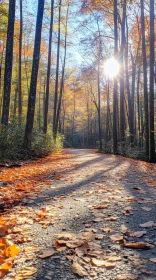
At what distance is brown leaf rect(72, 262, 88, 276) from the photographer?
61.3 inches

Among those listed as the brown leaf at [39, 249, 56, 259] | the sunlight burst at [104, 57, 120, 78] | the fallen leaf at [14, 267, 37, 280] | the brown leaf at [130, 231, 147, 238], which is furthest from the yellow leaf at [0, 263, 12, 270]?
the sunlight burst at [104, 57, 120, 78]

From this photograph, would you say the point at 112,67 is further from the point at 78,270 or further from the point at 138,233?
the point at 78,270

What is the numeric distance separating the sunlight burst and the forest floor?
12350mm

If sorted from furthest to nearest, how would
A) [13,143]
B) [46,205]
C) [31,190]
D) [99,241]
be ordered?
[13,143], [31,190], [46,205], [99,241]

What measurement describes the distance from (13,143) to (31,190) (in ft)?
15.8

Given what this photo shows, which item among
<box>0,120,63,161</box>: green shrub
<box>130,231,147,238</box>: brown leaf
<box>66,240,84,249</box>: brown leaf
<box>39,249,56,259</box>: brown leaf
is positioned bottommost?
Answer: <box>39,249,56,259</box>: brown leaf

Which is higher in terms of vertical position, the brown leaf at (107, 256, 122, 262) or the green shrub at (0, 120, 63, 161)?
the green shrub at (0, 120, 63, 161)

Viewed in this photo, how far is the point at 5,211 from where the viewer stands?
3014 millimetres

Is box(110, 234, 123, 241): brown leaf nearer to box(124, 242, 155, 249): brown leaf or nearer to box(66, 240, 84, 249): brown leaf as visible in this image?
box(124, 242, 155, 249): brown leaf

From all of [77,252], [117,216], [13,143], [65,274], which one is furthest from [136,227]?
[13,143]

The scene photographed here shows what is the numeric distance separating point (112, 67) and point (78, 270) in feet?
59.7

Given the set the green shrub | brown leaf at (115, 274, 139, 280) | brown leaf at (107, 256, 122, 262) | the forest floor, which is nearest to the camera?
brown leaf at (115, 274, 139, 280)

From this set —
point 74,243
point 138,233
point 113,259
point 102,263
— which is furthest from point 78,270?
point 138,233

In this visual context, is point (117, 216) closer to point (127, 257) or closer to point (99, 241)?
point (99, 241)
